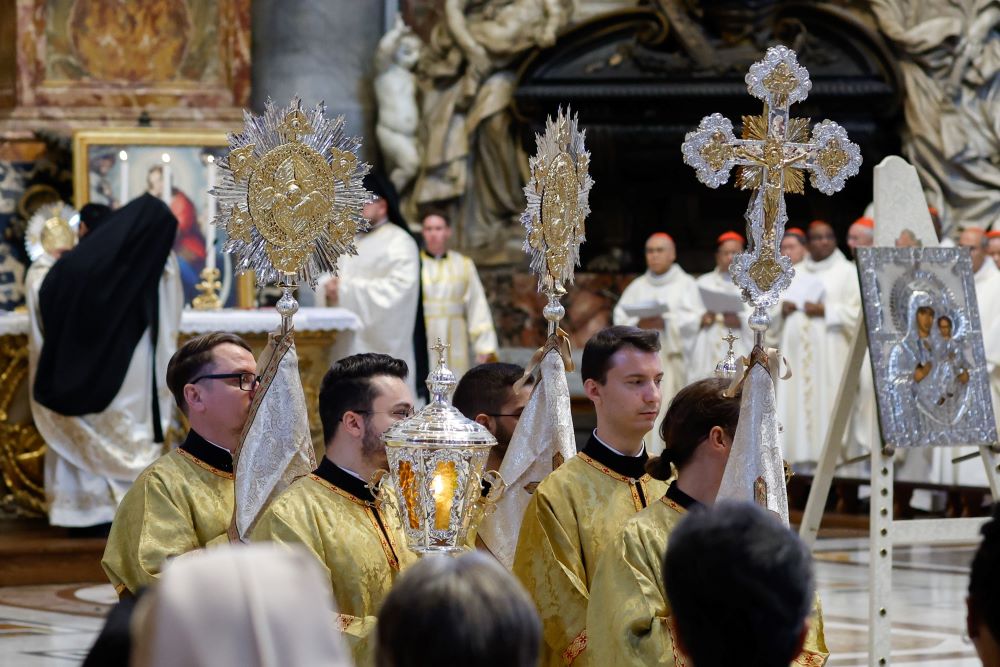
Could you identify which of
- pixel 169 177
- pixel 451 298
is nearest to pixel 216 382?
pixel 169 177

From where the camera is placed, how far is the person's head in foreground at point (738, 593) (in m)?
2.55

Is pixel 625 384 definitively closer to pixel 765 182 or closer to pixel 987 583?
pixel 765 182

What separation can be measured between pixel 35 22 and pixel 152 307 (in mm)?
4755

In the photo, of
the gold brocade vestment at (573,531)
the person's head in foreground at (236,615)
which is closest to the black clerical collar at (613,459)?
the gold brocade vestment at (573,531)

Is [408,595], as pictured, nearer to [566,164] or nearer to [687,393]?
[687,393]

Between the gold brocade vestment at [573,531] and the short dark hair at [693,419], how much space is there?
36 centimetres

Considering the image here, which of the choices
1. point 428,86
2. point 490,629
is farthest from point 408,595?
point 428,86

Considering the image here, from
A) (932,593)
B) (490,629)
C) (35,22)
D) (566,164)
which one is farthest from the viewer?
(35,22)

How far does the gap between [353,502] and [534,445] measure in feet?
2.36

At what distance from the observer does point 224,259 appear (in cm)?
1191

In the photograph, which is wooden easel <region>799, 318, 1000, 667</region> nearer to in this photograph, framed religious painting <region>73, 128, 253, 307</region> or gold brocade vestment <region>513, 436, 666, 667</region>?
gold brocade vestment <region>513, 436, 666, 667</region>

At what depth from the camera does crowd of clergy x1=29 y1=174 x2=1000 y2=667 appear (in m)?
1.86

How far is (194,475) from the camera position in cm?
490

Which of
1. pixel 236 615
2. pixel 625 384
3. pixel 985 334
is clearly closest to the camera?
pixel 236 615
